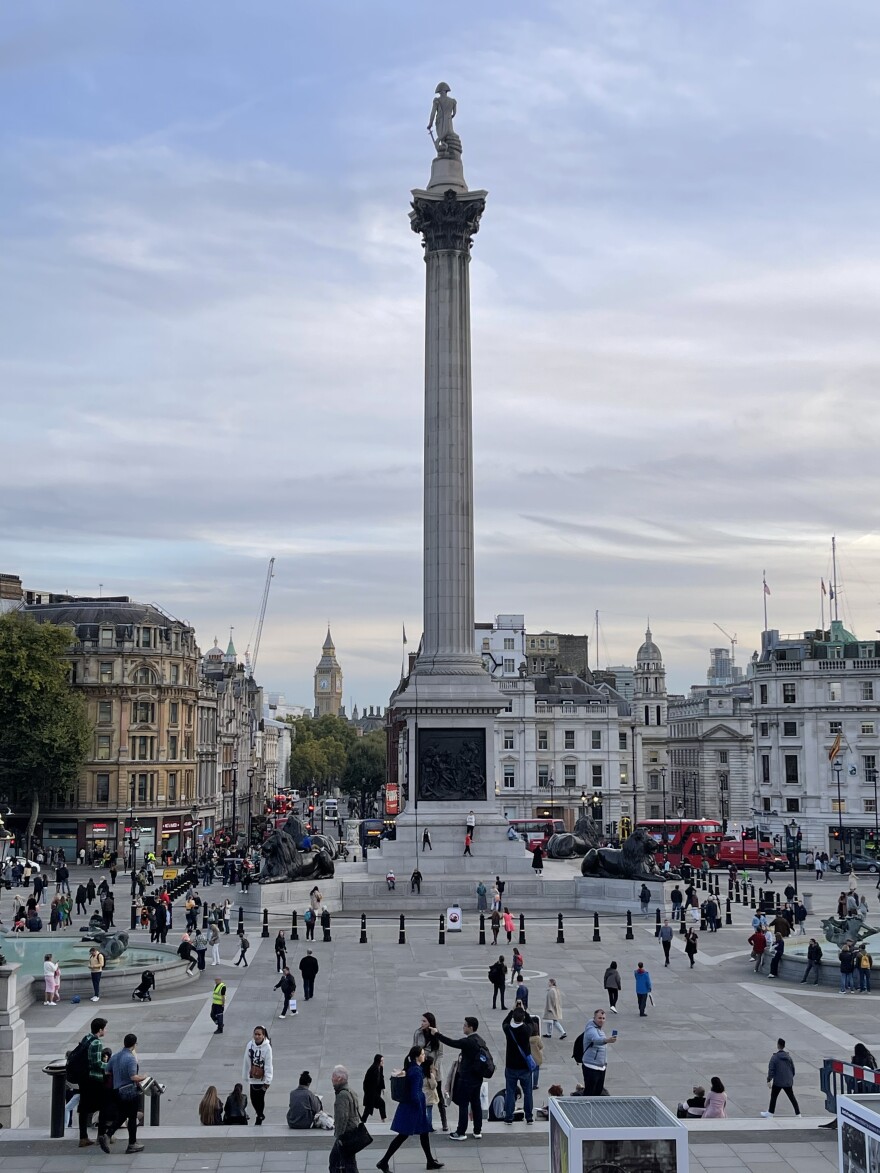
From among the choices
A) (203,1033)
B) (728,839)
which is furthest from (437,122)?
(203,1033)

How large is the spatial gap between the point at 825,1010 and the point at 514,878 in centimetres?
2462

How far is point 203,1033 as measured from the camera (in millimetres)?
26234

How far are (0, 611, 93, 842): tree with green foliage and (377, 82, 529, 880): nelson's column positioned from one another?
2308cm

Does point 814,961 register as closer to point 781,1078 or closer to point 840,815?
point 781,1078

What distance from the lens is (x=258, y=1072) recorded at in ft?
62.1

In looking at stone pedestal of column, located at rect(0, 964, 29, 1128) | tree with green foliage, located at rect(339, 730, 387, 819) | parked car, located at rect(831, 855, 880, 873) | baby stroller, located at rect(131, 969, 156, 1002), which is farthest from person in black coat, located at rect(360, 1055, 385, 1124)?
tree with green foliage, located at rect(339, 730, 387, 819)

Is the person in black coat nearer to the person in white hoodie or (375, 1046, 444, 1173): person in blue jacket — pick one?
(375, 1046, 444, 1173): person in blue jacket

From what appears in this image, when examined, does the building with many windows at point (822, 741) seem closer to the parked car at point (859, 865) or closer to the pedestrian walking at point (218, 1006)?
the parked car at point (859, 865)

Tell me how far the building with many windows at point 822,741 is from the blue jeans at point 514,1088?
6880 centimetres

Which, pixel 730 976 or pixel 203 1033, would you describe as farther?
pixel 730 976

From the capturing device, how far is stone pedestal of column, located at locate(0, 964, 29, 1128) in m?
17.1

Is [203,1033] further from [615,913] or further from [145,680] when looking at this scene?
[145,680]

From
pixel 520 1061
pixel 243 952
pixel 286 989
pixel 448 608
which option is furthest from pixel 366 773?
pixel 520 1061

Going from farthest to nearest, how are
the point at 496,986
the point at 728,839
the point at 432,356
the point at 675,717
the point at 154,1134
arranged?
1. the point at 675,717
2. the point at 728,839
3. the point at 432,356
4. the point at 496,986
5. the point at 154,1134
